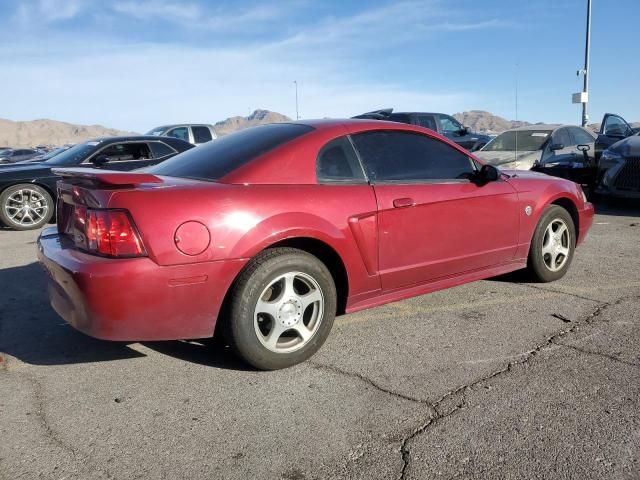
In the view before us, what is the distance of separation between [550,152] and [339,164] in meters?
8.22

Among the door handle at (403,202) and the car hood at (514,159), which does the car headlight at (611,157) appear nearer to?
the car hood at (514,159)

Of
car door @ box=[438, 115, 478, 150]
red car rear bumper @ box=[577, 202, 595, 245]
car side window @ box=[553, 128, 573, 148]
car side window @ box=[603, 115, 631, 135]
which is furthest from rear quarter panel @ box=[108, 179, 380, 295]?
car door @ box=[438, 115, 478, 150]

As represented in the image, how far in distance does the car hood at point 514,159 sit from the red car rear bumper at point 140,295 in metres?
8.10

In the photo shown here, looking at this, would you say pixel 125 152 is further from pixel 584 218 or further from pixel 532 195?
pixel 584 218

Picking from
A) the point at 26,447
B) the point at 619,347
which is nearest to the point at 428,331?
the point at 619,347

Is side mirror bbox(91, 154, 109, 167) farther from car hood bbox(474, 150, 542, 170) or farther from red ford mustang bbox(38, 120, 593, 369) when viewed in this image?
car hood bbox(474, 150, 542, 170)

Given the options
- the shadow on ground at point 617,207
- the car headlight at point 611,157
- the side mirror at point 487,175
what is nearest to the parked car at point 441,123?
the shadow on ground at point 617,207

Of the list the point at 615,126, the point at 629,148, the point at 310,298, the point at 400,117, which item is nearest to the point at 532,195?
the point at 310,298

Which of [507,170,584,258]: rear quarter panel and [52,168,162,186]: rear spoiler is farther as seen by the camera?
[507,170,584,258]: rear quarter panel

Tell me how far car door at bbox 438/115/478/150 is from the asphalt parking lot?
11907 millimetres

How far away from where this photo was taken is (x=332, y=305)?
349 centimetres

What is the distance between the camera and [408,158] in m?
4.10

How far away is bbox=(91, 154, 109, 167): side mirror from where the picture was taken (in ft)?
28.4

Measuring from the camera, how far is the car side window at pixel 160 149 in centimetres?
970
